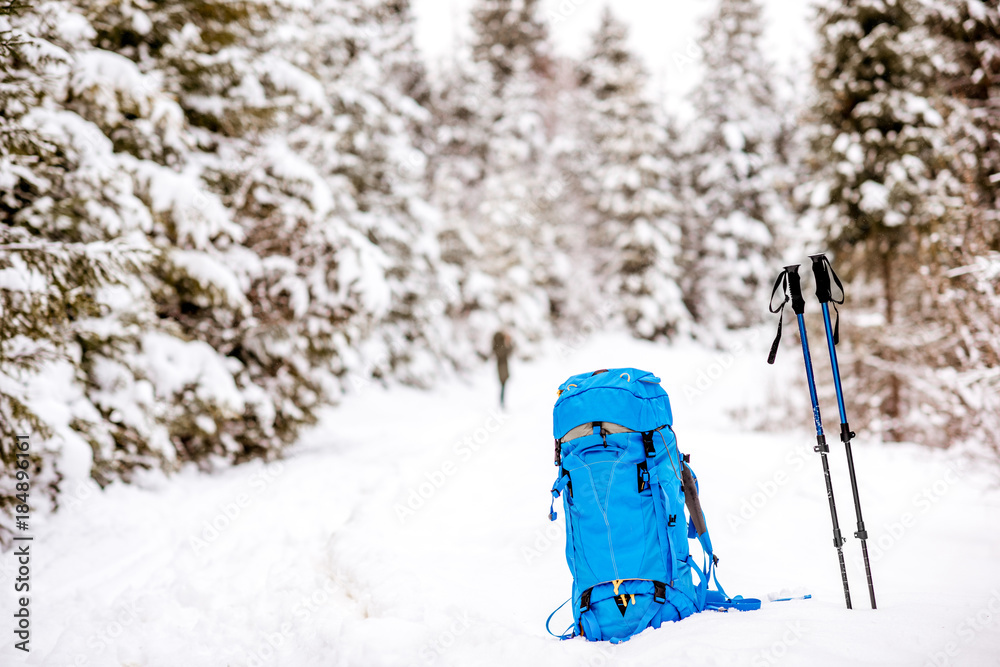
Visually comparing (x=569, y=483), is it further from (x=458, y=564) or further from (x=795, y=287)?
(x=458, y=564)

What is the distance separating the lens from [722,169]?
24.0 m

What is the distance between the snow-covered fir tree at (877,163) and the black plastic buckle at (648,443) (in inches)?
369

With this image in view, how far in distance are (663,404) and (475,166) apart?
22.9 m

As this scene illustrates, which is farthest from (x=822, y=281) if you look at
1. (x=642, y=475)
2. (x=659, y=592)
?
(x=659, y=592)

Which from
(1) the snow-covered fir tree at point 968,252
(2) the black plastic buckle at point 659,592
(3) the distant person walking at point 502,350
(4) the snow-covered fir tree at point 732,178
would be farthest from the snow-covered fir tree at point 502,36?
(2) the black plastic buckle at point 659,592

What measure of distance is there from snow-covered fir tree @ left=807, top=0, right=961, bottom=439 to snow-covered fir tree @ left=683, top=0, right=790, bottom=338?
1129 cm

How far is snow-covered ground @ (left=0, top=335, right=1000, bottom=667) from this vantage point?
3.30 meters

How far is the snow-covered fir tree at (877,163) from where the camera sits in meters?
11.6

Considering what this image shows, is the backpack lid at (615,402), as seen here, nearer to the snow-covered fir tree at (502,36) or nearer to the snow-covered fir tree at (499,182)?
the snow-covered fir tree at (499,182)

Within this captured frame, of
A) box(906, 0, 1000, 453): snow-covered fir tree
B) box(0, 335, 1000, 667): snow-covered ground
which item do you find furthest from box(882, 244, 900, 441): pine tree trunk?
box(0, 335, 1000, 667): snow-covered ground

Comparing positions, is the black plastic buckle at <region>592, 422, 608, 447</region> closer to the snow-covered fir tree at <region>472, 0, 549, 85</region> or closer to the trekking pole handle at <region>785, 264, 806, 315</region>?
the trekking pole handle at <region>785, 264, 806, 315</region>

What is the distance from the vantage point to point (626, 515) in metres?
3.61

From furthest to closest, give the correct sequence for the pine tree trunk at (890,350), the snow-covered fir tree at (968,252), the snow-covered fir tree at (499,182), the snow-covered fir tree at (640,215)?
1. the snow-covered fir tree at (640,215)
2. the snow-covered fir tree at (499,182)
3. the pine tree trunk at (890,350)
4. the snow-covered fir tree at (968,252)

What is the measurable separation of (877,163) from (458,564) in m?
11.6
